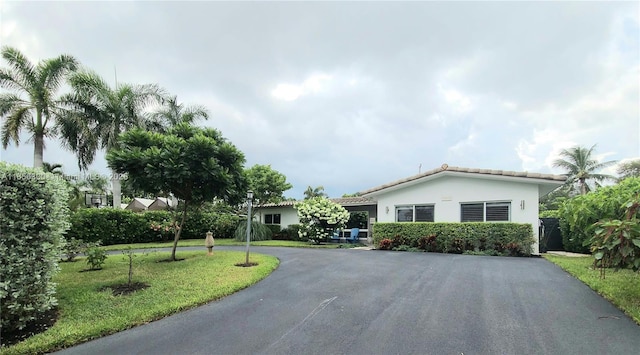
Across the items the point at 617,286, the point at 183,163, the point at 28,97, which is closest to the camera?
the point at 617,286

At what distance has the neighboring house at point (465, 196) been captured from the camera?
41.8ft

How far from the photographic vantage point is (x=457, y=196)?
1433cm

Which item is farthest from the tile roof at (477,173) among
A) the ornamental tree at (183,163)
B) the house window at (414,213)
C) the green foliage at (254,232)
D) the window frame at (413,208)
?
the green foliage at (254,232)

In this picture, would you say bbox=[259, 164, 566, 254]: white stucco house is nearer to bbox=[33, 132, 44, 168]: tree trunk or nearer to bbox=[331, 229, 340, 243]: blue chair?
bbox=[331, 229, 340, 243]: blue chair

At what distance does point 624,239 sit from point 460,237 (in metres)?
8.58

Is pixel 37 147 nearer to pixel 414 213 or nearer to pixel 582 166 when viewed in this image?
pixel 414 213

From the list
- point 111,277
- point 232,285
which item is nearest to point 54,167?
point 111,277

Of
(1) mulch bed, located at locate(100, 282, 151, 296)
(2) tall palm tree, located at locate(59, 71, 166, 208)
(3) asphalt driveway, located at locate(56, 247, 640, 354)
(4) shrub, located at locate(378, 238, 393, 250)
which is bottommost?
(4) shrub, located at locate(378, 238, 393, 250)

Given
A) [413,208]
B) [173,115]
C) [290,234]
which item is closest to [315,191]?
[290,234]

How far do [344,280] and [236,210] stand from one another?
20.2 meters

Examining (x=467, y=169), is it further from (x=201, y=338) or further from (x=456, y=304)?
(x=201, y=338)

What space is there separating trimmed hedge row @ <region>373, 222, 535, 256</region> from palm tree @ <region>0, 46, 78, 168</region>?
19452 millimetres

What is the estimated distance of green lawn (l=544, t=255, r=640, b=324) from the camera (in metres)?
4.99

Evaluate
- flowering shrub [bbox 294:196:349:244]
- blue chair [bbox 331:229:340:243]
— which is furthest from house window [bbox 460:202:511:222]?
blue chair [bbox 331:229:340:243]
